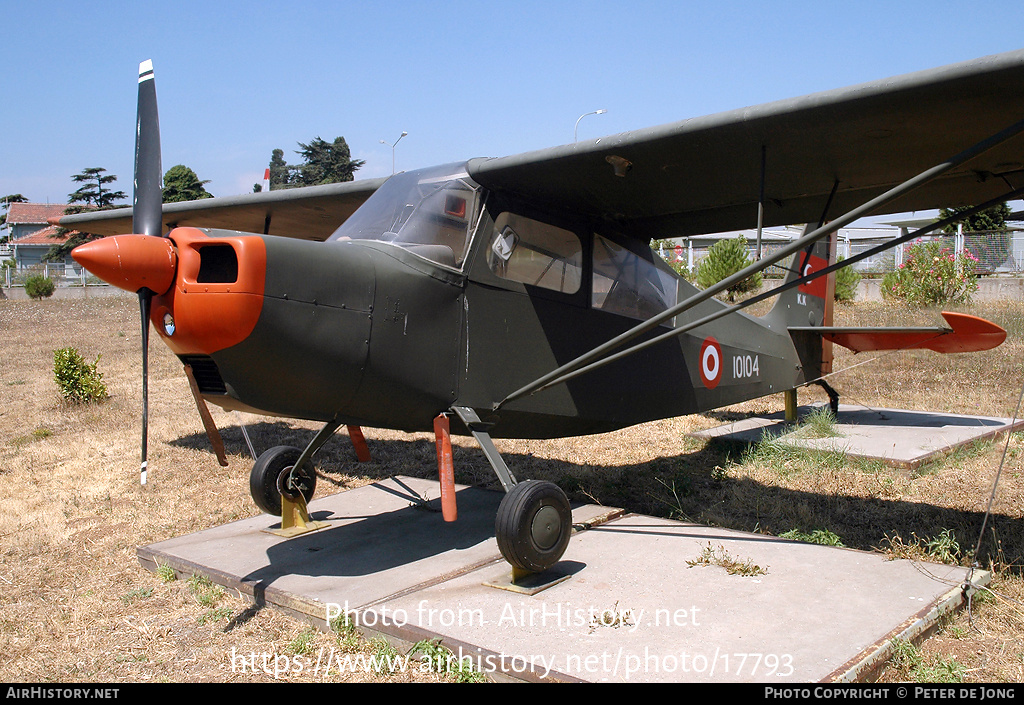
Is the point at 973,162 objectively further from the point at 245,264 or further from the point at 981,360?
the point at 981,360

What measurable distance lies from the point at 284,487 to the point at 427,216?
2417mm

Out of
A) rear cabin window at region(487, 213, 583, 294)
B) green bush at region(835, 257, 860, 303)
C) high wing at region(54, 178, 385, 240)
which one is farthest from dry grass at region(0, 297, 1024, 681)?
green bush at region(835, 257, 860, 303)

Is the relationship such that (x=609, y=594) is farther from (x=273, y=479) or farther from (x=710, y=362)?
(x=710, y=362)

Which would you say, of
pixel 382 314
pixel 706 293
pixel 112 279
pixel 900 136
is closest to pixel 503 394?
pixel 382 314

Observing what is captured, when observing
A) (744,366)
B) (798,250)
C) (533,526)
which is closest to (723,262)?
(744,366)

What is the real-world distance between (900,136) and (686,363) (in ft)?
9.05

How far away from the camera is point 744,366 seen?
7469 mm

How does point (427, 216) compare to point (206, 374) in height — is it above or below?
above

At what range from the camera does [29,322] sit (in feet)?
72.6

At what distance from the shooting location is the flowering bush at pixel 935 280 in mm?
15938

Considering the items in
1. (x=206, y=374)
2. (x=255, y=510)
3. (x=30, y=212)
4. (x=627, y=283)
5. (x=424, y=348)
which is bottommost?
(x=255, y=510)

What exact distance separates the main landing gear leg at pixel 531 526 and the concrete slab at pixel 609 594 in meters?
0.19

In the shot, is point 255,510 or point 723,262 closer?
point 255,510
